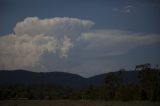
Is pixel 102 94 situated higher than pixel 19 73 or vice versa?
pixel 19 73

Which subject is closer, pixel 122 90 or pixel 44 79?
pixel 122 90

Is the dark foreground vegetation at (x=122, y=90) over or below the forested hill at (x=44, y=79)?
below

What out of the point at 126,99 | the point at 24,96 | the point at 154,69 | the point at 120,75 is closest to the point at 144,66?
the point at 154,69

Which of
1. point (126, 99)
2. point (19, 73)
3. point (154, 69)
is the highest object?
point (19, 73)

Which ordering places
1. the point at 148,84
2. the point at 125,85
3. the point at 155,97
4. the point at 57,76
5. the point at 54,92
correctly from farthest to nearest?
the point at 57,76, the point at 54,92, the point at 125,85, the point at 148,84, the point at 155,97

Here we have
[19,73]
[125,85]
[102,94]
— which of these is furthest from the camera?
[19,73]

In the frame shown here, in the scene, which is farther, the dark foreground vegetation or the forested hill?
the forested hill

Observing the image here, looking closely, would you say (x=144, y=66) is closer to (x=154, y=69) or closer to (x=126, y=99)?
(x=154, y=69)

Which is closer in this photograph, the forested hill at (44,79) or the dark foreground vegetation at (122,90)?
the dark foreground vegetation at (122,90)

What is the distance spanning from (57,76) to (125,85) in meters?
108

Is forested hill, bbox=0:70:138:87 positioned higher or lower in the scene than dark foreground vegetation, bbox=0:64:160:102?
higher

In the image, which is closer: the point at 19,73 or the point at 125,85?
the point at 125,85

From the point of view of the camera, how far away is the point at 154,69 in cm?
4447

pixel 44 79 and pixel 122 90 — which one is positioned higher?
pixel 44 79
